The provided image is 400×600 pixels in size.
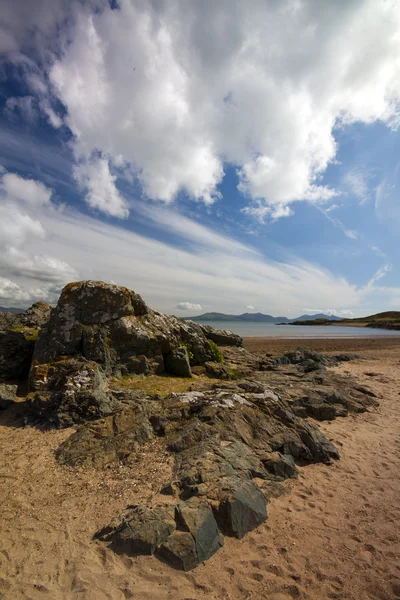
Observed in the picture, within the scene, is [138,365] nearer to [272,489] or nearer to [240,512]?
[272,489]

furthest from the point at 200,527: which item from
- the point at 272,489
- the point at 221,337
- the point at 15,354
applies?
the point at 221,337

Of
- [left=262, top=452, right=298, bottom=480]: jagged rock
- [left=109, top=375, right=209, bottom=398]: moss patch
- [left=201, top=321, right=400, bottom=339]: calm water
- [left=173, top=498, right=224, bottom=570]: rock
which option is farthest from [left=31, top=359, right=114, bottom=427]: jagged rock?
[left=201, top=321, right=400, bottom=339]: calm water

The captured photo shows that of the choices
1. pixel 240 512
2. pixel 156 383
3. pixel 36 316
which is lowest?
pixel 240 512

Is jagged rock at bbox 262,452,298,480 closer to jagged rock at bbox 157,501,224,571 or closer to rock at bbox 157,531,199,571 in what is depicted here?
jagged rock at bbox 157,501,224,571

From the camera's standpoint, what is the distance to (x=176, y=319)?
15.7m

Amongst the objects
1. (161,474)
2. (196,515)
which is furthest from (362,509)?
(161,474)

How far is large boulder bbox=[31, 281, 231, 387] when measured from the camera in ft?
35.8

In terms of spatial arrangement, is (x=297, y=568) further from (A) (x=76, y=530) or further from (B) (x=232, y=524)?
(A) (x=76, y=530)

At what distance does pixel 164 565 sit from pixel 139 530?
630 millimetres

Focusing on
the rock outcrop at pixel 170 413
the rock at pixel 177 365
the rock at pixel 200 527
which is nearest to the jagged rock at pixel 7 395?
the rock outcrop at pixel 170 413

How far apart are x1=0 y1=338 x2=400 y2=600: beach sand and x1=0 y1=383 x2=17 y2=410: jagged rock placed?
4.37ft

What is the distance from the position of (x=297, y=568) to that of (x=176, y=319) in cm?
1188

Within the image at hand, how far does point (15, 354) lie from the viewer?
446 inches

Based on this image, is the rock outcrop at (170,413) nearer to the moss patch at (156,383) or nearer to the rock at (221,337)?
the moss patch at (156,383)
